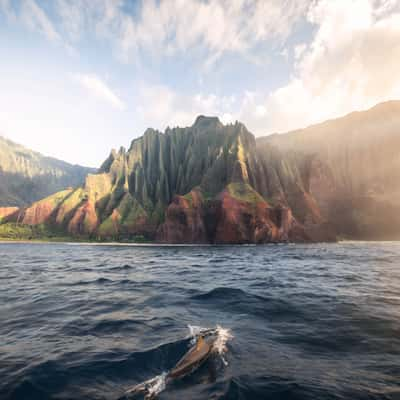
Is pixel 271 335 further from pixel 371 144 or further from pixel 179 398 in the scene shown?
pixel 371 144

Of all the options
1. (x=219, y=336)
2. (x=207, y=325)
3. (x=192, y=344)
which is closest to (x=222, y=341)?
(x=219, y=336)

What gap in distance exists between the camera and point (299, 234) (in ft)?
352

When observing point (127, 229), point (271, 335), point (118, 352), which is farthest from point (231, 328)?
point (127, 229)

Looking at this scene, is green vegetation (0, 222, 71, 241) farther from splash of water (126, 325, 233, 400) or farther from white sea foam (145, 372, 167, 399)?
white sea foam (145, 372, 167, 399)

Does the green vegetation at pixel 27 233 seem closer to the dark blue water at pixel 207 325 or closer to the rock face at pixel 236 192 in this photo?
the rock face at pixel 236 192

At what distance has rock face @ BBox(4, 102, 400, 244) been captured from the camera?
350ft

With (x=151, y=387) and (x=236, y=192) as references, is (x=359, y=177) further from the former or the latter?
(x=151, y=387)

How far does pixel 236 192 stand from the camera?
112 metres

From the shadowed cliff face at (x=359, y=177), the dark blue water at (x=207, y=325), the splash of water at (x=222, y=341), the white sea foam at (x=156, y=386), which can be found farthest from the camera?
the shadowed cliff face at (x=359, y=177)

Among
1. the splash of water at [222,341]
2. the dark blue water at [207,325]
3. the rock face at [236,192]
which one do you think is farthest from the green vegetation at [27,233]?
the splash of water at [222,341]

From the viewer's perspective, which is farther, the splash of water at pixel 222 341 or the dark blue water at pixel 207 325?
the splash of water at pixel 222 341

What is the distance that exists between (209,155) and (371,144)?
137811mm

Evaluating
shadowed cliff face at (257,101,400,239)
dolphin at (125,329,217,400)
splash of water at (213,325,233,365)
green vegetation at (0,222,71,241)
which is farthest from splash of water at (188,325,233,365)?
green vegetation at (0,222,71,241)

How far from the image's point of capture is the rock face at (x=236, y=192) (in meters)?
107
